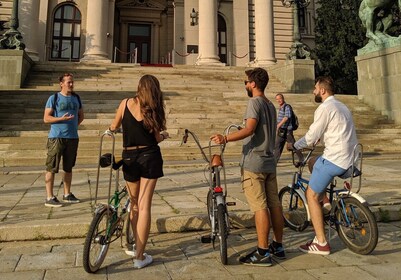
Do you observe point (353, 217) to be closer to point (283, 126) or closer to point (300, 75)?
point (283, 126)

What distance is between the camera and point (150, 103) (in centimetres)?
324

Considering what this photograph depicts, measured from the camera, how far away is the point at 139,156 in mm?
3307

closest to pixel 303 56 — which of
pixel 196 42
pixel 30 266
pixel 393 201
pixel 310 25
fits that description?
pixel 196 42

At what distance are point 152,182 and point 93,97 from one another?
41.0 ft

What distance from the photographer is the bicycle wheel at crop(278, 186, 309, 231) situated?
15.0 ft

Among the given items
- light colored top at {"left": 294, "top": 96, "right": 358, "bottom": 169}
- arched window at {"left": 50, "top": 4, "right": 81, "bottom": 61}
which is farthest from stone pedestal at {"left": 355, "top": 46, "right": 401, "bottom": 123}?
arched window at {"left": 50, "top": 4, "right": 81, "bottom": 61}

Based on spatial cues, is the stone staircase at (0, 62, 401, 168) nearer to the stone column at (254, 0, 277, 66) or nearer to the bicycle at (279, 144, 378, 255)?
the stone column at (254, 0, 277, 66)

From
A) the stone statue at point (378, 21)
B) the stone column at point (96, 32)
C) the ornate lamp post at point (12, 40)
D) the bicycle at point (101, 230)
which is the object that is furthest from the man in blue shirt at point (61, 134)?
the stone column at point (96, 32)

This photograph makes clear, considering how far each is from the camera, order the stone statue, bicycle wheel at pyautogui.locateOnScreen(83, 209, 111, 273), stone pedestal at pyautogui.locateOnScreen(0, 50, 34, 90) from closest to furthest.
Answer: bicycle wheel at pyautogui.locateOnScreen(83, 209, 111, 273)
the stone statue
stone pedestal at pyautogui.locateOnScreen(0, 50, 34, 90)

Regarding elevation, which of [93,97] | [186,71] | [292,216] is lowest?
[292,216]

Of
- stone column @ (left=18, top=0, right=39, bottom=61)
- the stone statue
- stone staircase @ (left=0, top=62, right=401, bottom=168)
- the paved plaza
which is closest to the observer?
the paved plaza

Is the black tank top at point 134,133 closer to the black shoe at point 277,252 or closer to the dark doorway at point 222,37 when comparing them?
the black shoe at point 277,252

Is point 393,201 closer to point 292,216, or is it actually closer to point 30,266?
point 292,216

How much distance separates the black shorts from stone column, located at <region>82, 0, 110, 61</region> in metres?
21.2
